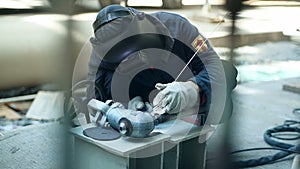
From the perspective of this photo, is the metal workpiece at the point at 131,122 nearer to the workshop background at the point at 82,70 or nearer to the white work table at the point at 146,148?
the white work table at the point at 146,148

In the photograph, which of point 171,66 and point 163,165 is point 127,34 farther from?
point 163,165

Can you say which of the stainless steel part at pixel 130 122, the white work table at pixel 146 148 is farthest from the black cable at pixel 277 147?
the stainless steel part at pixel 130 122

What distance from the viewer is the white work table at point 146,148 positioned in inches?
62.9

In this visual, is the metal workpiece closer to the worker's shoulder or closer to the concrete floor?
the concrete floor

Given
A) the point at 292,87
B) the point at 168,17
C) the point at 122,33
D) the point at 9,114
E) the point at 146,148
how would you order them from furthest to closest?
the point at 292,87 → the point at 9,114 → the point at 168,17 → the point at 146,148 → the point at 122,33

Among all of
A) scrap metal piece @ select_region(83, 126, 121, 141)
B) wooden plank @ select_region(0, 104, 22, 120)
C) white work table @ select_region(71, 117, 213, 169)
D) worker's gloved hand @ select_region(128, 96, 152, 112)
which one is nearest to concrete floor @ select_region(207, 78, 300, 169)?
white work table @ select_region(71, 117, 213, 169)

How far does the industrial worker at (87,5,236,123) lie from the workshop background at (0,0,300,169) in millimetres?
78

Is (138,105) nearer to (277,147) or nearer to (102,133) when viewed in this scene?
(102,133)

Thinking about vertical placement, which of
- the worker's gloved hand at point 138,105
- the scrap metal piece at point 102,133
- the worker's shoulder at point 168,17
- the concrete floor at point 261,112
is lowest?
the concrete floor at point 261,112

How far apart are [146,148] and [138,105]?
0.29 m

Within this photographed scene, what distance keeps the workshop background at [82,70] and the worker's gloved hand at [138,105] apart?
11.0 inches

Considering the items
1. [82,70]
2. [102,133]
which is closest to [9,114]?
[82,70]

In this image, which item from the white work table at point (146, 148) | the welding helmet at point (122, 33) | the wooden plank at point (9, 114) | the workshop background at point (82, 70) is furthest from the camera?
the wooden plank at point (9, 114)

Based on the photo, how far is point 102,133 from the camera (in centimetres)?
168
